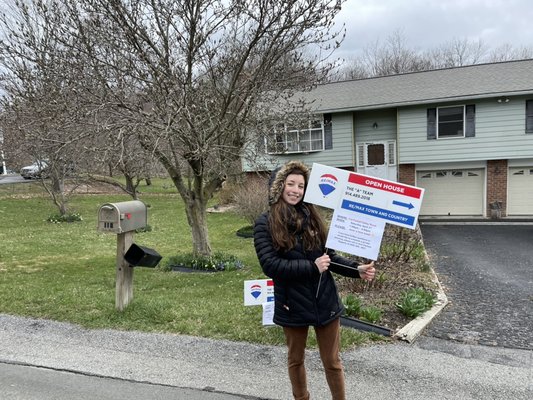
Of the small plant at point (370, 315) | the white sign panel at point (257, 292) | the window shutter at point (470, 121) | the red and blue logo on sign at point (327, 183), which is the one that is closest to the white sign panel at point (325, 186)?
the red and blue logo on sign at point (327, 183)

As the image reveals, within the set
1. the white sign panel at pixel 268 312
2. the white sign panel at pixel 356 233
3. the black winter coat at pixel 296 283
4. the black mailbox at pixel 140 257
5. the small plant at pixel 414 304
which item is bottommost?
the small plant at pixel 414 304

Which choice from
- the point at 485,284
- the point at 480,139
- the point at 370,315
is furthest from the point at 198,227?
the point at 480,139

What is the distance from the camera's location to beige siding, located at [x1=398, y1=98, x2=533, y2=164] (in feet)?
56.9

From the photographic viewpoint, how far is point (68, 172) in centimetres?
1537

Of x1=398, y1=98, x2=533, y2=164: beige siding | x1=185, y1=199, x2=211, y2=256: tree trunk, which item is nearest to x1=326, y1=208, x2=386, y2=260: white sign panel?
x1=185, y1=199, x2=211, y2=256: tree trunk

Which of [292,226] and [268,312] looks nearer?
[292,226]

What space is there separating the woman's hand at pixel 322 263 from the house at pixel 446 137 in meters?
14.6

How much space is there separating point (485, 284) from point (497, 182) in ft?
39.2

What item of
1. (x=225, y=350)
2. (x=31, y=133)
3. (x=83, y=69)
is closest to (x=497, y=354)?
(x=225, y=350)

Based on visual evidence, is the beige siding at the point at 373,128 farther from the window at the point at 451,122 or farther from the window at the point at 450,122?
A: the window at the point at 450,122

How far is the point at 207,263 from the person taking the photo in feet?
27.4

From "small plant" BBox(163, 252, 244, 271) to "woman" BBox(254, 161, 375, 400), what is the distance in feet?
17.7

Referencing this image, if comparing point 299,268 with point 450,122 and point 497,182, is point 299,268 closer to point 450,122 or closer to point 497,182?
point 450,122

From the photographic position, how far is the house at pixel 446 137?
1745 cm
